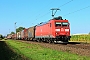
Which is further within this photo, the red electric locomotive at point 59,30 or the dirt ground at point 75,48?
the red electric locomotive at point 59,30

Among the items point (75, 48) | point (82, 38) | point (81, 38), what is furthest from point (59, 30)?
point (81, 38)

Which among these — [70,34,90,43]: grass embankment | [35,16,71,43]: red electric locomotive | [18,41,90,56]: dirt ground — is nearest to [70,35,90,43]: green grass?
[70,34,90,43]: grass embankment

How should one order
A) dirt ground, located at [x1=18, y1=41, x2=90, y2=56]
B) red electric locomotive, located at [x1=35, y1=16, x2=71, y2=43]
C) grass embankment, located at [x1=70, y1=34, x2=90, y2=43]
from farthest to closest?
grass embankment, located at [x1=70, y1=34, x2=90, y2=43] → red electric locomotive, located at [x1=35, y1=16, x2=71, y2=43] → dirt ground, located at [x1=18, y1=41, x2=90, y2=56]

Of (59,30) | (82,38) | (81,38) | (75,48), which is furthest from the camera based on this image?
(81,38)

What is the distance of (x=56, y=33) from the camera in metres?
37.1

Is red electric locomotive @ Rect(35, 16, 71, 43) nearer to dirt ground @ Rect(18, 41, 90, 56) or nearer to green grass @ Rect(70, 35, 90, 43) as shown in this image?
dirt ground @ Rect(18, 41, 90, 56)

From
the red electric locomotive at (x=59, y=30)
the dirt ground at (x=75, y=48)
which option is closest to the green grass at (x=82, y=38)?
the red electric locomotive at (x=59, y=30)

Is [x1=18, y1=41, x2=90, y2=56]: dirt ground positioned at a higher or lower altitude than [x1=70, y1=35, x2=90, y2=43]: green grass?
lower

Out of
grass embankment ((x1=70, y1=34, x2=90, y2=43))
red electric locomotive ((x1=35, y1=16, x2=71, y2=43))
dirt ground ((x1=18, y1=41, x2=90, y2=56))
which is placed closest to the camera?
dirt ground ((x1=18, y1=41, x2=90, y2=56))

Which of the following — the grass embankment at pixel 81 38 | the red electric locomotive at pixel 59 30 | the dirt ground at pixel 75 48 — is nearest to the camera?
the dirt ground at pixel 75 48

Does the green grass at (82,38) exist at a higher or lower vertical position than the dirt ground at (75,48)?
higher

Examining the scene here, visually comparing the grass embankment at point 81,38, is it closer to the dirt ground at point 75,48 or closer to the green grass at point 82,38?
the green grass at point 82,38

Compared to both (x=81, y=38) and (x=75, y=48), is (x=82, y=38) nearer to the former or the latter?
(x=81, y=38)

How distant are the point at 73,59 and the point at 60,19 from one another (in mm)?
24699
